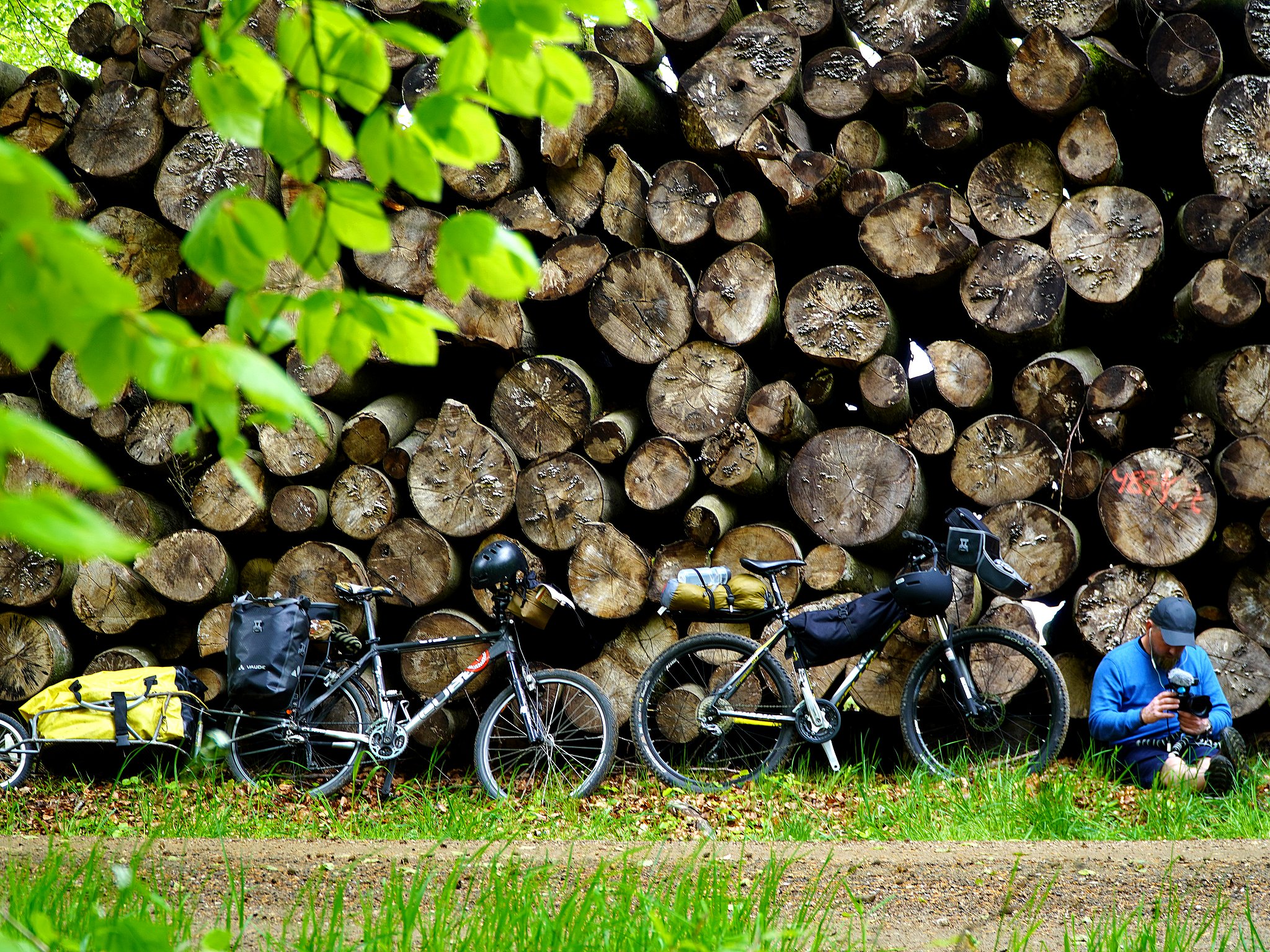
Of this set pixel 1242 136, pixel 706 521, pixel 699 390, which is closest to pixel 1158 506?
pixel 1242 136

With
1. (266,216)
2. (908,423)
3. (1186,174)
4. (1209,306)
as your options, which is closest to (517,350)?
(908,423)

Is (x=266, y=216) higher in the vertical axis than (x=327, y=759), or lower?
higher

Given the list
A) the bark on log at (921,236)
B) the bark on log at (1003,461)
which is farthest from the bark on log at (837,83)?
the bark on log at (1003,461)

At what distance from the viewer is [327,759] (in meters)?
5.11

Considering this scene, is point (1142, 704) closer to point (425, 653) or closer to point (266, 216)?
point (425, 653)

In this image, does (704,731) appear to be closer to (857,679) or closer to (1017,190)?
(857,679)

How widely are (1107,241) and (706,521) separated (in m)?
2.23

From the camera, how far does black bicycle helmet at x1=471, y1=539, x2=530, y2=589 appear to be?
459cm

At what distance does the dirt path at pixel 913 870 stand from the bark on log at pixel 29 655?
84.5 inches

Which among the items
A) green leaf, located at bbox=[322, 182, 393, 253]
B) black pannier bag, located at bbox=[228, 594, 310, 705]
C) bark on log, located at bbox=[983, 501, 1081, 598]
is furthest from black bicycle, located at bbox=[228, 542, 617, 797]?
green leaf, located at bbox=[322, 182, 393, 253]

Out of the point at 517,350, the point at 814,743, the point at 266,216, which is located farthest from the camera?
the point at 517,350

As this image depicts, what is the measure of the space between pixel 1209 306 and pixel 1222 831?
2.27m

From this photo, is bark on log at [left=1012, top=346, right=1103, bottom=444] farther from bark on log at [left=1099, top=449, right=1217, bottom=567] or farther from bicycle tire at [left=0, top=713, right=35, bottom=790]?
bicycle tire at [left=0, top=713, right=35, bottom=790]

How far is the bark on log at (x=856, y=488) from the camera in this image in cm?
462
